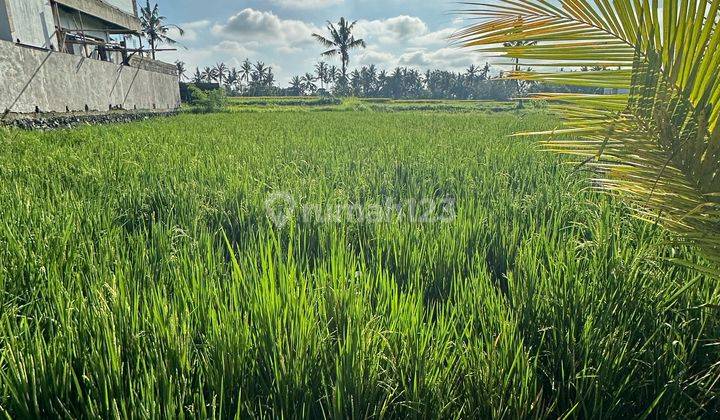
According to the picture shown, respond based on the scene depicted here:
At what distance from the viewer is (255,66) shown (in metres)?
70.3

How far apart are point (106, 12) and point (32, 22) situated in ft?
20.6

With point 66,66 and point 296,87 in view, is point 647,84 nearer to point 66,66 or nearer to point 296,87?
point 66,66

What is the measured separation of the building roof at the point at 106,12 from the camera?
43.0 ft

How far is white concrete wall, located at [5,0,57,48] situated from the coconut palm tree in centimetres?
1223

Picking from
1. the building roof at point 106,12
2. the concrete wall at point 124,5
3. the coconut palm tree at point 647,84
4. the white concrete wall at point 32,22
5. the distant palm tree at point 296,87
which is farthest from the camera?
the distant palm tree at point 296,87

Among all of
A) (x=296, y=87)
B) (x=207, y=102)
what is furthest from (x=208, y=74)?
(x=207, y=102)

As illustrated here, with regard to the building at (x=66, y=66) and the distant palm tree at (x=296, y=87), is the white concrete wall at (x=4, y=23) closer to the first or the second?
the building at (x=66, y=66)

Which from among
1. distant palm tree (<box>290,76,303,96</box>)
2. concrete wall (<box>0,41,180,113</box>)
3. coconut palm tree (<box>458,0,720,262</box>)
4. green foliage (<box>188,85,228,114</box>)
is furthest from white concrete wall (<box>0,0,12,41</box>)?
distant palm tree (<box>290,76,303,96</box>)

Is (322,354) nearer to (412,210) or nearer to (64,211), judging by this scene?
(412,210)

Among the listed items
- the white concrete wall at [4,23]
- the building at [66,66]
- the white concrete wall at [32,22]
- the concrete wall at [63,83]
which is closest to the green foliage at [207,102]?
the building at [66,66]

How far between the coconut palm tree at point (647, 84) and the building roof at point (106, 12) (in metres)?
15.3

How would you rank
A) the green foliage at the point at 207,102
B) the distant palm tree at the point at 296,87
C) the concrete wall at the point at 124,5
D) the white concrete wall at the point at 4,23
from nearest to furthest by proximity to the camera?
the white concrete wall at the point at 4,23 < the concrete wall at the point at 124,5 < the green foliage at the point at 207,102 < the distant palm tree at the point at 296,87

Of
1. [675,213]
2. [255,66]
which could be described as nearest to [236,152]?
[675,213]

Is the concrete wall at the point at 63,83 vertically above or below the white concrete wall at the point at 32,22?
below
